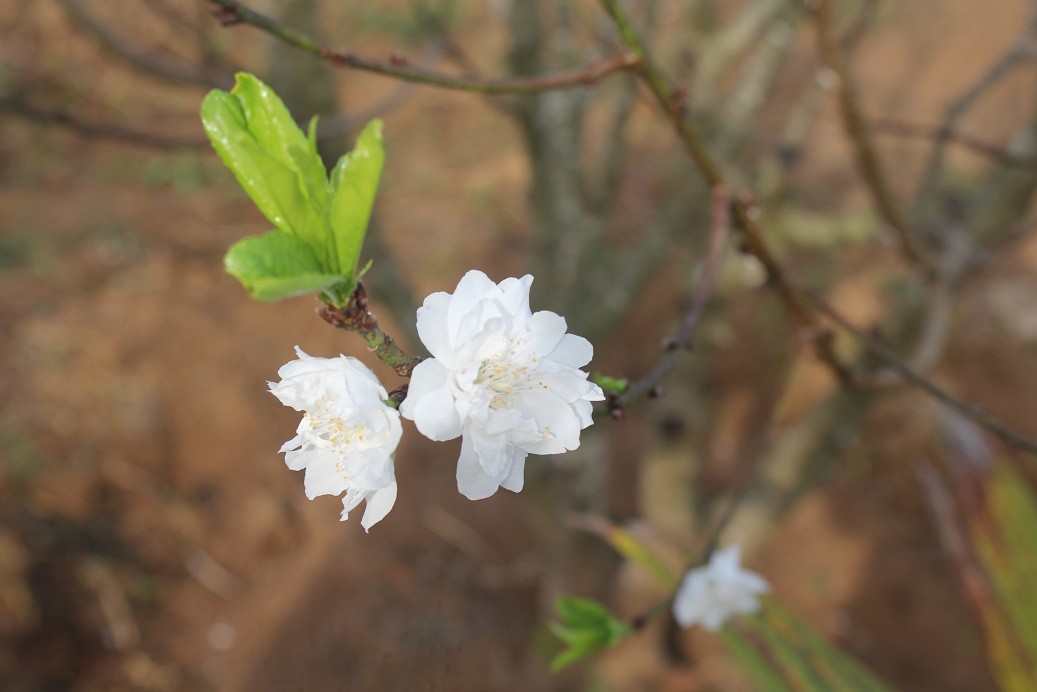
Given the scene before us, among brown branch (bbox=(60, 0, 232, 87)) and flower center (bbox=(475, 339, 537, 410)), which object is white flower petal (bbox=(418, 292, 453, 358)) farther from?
brown branch (bbox=(60, 0, 232, 87))

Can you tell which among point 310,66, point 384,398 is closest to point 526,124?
point 310,66

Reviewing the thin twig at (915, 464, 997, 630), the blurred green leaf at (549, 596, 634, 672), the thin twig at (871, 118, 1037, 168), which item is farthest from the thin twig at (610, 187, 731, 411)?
the thin twig at (915, 464, 997, 630)

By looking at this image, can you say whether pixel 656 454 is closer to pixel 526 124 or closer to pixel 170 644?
pixel 526 124

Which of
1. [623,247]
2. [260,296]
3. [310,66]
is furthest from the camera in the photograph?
[623,247]

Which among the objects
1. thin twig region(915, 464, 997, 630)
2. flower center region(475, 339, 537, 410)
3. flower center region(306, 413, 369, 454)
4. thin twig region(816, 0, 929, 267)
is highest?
thin twig region(816, 0, 929, 267)

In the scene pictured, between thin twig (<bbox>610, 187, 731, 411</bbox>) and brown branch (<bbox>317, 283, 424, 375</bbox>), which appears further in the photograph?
thin twig (<bbox>610, 187, 731, 411</bbox>)

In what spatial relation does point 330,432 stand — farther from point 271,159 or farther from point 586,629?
point 586,629

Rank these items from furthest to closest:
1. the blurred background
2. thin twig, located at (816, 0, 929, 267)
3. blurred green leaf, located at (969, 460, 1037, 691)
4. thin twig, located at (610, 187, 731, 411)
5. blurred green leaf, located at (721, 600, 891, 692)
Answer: the blurred background < blurred green leaf, located at (969, 460, 1037, 691) < blurred green leaf, located at (721, 600, 891, 692) < thin twig, located at (816, 0, 929, 267) < thin twig, located at (610, 187, 731, 411)
